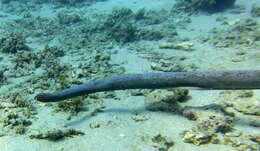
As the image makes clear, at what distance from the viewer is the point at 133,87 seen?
557 cm

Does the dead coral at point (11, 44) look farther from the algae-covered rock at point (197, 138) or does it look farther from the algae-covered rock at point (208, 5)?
the algae-covered rock at point (208, 5)

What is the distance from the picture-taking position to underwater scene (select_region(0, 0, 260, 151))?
4.70 m

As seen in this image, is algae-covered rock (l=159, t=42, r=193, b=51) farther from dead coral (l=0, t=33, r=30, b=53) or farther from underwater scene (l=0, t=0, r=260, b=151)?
dead coral (l=0, t=33, r=30, b=53)

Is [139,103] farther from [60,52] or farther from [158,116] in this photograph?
[60,52]

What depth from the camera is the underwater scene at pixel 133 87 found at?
15.4ft

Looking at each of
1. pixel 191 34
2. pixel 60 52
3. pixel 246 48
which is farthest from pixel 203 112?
pixel 191 34

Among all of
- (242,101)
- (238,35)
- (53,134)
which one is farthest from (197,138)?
(238,35)

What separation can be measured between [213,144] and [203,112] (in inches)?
33.8

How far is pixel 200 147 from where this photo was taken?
4.40 metres

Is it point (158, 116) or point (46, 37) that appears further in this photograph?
point (46, 37)

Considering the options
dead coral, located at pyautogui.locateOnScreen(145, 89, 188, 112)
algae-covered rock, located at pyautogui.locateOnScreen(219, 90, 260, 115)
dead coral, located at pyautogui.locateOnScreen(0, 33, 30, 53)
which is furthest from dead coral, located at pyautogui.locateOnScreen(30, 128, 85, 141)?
dead coral, located at pyautogui.locateOnScreen(0, 33, 30, 53)

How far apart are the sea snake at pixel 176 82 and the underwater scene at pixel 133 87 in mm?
19

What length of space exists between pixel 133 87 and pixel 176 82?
934mm

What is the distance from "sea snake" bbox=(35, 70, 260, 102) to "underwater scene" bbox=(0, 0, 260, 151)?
0.06 feet
